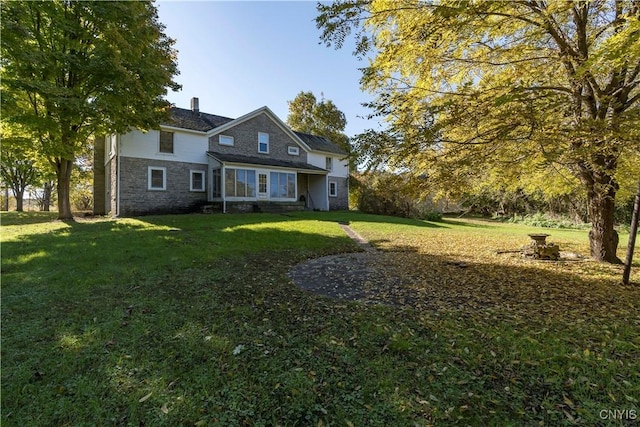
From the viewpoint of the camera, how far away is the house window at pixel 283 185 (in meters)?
20.7

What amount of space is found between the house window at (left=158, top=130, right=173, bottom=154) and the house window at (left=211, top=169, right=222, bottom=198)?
2.78 m

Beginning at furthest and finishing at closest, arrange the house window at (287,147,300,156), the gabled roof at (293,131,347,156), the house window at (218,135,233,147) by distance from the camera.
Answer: the gabled roof at (293,131,347,156) < the house window at (287,147,300,156) < the house window at (218,135,233,147)

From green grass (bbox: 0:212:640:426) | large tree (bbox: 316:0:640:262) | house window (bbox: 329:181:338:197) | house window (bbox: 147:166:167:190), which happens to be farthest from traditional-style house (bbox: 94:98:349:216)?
green grass (bbox: 0:212:640:426)

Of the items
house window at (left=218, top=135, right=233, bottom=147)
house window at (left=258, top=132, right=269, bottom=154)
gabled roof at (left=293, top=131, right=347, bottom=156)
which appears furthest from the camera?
gabled roof at (left=293, top=131, right=347, bottom=156)

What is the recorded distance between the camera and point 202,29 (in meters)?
10.8

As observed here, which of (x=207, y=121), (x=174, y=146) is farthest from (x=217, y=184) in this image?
(x=207, y=121)

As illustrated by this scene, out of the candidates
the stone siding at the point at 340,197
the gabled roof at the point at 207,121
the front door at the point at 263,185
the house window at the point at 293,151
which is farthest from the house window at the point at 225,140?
the stone siding at the point at 340,197

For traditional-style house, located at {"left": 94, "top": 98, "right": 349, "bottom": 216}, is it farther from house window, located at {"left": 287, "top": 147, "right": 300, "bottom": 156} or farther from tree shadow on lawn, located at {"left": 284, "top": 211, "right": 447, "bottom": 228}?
tree shadow on lawn, located at {"left": 284, "top": 211, "right": 447, "bottom": 228}

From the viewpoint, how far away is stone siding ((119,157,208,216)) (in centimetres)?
1669

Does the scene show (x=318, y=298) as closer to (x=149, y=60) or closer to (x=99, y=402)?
(x=99, y=402)

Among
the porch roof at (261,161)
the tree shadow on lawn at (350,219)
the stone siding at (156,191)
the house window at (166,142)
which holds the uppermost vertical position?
the house window at (166,142)

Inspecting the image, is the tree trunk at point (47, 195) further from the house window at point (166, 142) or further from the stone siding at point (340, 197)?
the stone siding at point (340, 197)

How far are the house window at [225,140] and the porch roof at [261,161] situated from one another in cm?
89

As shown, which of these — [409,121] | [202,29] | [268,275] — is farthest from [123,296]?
[202,29]
